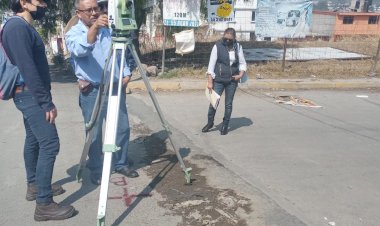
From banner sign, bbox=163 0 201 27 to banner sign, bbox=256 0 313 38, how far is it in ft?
5.85

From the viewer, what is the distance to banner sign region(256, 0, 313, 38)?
34.6 feet

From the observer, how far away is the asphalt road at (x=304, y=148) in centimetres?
Result: 391

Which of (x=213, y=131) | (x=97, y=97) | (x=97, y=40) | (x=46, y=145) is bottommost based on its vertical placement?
(x=213, y=131)

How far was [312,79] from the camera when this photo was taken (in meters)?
10.4

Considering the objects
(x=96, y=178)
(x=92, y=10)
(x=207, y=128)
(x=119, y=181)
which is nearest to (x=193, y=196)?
(x=119, y=181)

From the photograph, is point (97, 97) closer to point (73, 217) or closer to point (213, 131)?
point (73, 217)

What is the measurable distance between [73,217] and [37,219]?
0.96 ft

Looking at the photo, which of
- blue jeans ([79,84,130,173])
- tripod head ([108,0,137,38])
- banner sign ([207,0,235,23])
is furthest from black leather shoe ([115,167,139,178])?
banner sign ([207,0,235,23])

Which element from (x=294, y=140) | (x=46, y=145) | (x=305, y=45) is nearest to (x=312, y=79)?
(x=294, y=140)

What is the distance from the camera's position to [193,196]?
12.9 ft

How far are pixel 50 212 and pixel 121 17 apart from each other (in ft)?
5.65

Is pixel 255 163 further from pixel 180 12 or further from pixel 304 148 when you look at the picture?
pixel 180 12

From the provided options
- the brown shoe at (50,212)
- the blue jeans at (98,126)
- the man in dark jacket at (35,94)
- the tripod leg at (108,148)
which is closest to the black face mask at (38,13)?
the man in dark jacket at (35,94)

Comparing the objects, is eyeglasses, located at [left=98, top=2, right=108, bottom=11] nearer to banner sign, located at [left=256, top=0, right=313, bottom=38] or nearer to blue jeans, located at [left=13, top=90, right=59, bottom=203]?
blue jeans, located at [left=13, top=90, right=59, bottom=203]
